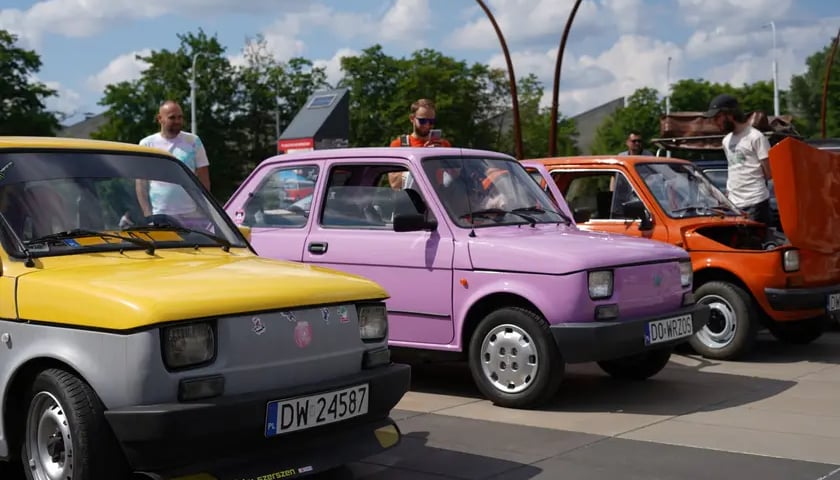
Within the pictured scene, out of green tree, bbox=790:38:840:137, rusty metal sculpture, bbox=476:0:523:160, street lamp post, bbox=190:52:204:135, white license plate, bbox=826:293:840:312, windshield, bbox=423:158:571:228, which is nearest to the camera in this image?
windshield, bbox=423:158:571:228

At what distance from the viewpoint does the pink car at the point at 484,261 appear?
6977 millimetres

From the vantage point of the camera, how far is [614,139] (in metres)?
85.6

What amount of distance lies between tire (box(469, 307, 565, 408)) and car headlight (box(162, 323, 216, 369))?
3.09 metres

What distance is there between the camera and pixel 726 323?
30.5ft

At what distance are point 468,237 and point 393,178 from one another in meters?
0.98

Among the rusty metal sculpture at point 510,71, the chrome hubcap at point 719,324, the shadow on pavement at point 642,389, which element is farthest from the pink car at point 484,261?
the rusty metal sculpture at point 510,71

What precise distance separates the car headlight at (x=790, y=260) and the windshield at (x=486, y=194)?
6.93 ft

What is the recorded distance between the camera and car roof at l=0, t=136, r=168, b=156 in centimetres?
527

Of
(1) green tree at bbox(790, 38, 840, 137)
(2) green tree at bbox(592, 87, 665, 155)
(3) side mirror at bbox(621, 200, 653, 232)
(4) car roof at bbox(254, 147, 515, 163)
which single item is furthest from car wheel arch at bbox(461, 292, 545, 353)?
(1) green tree at bbox(790, 38, 840, 137)

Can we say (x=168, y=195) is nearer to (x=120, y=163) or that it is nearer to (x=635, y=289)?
(x=120, y=163)

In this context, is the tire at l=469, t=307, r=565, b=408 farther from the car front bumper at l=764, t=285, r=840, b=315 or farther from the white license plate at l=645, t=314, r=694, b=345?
the car front bumper at l=764, t=285, r=840, b=315

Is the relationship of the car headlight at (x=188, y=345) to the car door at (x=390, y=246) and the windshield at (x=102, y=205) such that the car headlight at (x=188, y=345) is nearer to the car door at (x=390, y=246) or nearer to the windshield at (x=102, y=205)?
the windshield at (x=102, y=205)

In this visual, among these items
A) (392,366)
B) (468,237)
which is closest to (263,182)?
(468,237)

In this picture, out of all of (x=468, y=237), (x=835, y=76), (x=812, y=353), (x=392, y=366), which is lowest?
(x=812, y=353)
